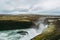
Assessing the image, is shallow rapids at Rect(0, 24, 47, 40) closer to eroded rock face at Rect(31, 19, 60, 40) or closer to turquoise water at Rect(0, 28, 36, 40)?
turquoise water at Rect(0, 28, 36, 40)

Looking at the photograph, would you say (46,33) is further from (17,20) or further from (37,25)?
(17,20)

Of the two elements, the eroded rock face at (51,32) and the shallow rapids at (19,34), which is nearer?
the eroded rock face at (51,32)

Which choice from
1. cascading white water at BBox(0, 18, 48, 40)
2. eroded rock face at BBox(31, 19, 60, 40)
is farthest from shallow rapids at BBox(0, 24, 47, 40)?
eroded rock face at BBox(31, 19, 60, 40)

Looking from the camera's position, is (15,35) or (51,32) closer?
(51,32)

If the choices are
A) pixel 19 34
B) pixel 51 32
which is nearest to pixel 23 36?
pixel 19 34

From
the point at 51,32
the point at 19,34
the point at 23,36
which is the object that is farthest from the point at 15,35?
the point at 51,32

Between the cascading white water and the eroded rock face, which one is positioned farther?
the cascading white water

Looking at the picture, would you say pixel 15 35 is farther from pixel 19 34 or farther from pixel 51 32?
pixel 51 32

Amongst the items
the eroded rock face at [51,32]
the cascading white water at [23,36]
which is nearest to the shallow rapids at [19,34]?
the cascading white water at [23,36]

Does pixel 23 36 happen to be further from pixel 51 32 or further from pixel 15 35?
pixel 51 32

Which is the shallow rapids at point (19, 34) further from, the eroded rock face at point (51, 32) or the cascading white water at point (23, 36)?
the eroded rock face at point (51, 32)

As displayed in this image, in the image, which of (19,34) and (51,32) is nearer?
(51,32)

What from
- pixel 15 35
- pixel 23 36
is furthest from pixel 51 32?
pixel 15 35
